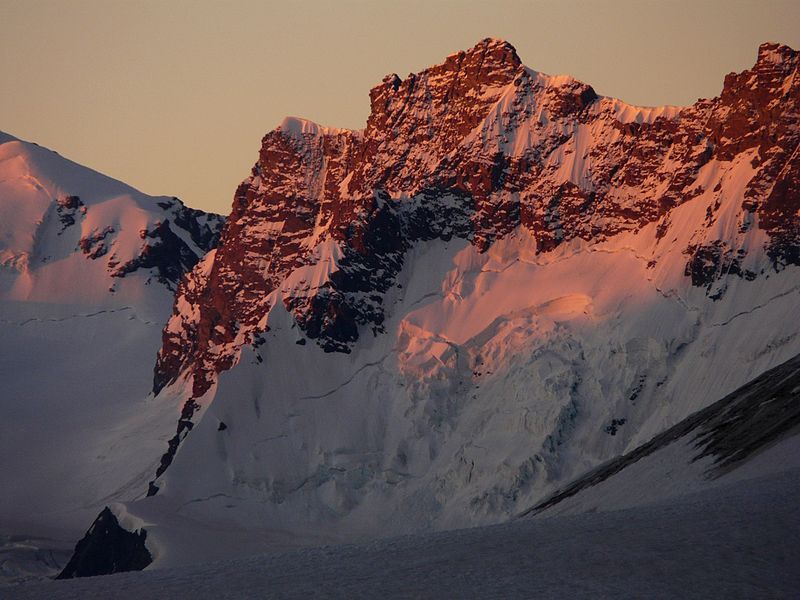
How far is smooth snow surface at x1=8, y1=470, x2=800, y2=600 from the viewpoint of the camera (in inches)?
1590

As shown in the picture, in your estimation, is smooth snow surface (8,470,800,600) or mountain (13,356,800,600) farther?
mountain (13,356,800,600)

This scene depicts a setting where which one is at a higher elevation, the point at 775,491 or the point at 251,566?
the point at 251,566

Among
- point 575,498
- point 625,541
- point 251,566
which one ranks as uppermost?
point 251,566

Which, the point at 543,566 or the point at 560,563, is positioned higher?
the point at 543,566

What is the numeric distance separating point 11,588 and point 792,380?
65164 mm

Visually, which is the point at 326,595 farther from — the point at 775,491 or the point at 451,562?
the point at 775,491

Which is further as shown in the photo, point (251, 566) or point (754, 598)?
point (251, 566)

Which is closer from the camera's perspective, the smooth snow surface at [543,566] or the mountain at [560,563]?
the smooth snow surface at [543,566]

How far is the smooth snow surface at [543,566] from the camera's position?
40375mm

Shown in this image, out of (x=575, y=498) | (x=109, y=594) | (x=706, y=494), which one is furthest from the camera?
(x=575, y=498)

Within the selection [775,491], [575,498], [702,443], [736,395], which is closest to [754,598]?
[775,491]

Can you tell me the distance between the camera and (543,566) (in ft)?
141

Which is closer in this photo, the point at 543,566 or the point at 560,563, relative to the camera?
the point at 543,566

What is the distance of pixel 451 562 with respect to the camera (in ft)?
145
